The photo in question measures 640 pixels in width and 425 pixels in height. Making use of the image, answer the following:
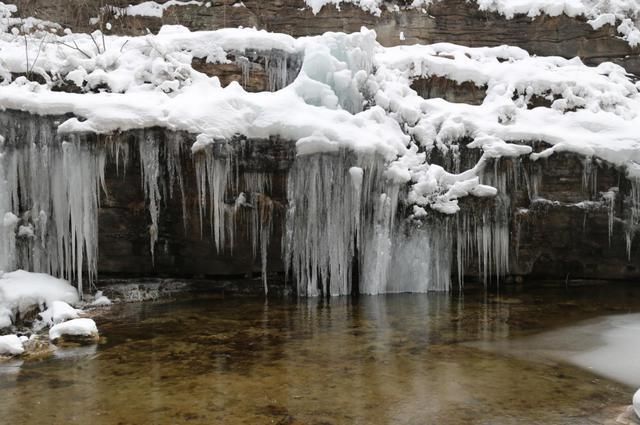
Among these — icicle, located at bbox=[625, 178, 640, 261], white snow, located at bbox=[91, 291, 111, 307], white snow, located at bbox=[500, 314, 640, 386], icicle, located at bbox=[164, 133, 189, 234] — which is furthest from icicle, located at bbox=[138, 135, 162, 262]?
icicle, located at bbox=[625, 178, 640, 261]

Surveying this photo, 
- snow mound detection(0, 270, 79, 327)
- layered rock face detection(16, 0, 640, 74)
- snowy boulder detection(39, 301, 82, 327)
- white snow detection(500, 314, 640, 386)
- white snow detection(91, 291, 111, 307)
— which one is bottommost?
white snow detection(500, 314, 640, 386)

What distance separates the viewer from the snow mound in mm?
7008

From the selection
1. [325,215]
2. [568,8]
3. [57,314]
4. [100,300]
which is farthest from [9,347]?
[568,8]

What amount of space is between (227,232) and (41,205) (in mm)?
2580

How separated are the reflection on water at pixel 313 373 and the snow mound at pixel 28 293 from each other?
734mm

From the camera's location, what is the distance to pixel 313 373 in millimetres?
5066

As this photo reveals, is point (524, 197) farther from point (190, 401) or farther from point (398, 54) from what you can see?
point (190, 401)

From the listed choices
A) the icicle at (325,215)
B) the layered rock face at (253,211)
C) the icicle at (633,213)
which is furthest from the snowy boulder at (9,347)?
the icicle at (633,213)

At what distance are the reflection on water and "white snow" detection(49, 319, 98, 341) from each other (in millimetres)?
225

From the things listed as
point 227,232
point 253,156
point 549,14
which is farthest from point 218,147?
point 549,14

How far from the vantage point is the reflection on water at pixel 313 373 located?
163 inches

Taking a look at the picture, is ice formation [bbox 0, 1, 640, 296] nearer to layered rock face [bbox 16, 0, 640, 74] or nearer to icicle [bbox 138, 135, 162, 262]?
icicle [bbox 138, 135, 162, 262]

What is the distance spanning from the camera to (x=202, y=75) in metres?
8.96

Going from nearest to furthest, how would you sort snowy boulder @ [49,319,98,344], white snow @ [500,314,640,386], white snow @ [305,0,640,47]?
white snow @ [500,314,640,386] → snowy boulder @ [49,319,98,344] → white snow @ [305,0,640,47]
